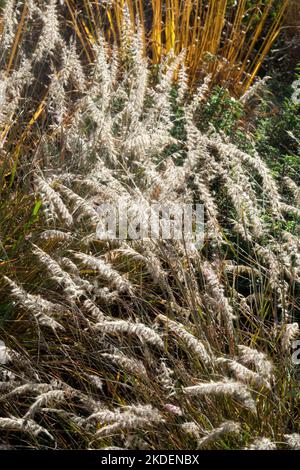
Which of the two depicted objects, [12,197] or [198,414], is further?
[12,197]

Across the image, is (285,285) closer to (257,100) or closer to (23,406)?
(23,406)

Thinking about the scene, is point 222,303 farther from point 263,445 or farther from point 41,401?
point 41,401

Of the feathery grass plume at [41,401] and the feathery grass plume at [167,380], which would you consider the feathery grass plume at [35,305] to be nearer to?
the feathery grass plume at [41,401]

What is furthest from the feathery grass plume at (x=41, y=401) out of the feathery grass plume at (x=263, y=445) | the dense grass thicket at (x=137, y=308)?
the feathery grass plume at (x=263, y=445)

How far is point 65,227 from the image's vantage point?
11.2 feet

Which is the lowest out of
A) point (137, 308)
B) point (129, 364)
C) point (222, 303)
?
point (137, 308)

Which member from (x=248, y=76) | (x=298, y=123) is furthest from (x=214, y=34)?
(x=298, y=123)

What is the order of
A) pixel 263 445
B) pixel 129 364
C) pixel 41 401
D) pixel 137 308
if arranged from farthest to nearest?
pixel 137 308 → pixel 129 364 → pixel 41 401 → pixel 263 445

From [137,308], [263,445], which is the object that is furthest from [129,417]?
[137,308]

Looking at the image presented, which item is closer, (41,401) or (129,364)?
(41,401)

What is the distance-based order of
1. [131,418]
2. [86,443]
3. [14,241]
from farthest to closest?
[14,241], [86,443], [131,418]

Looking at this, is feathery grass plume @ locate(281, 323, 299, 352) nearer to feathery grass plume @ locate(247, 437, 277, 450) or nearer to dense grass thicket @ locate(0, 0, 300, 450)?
dense grass thicket @ locate(0, 0, 300, 450)

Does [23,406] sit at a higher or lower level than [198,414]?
lower
